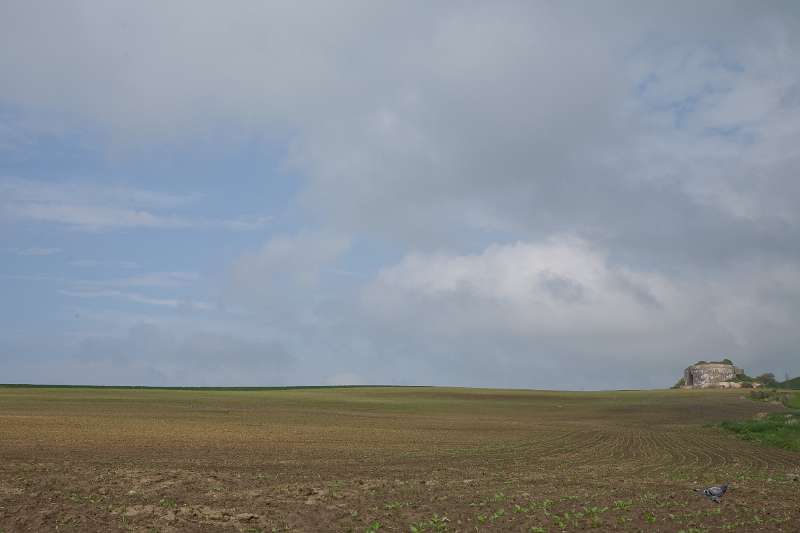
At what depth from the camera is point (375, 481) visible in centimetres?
2586

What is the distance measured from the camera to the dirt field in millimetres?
19078

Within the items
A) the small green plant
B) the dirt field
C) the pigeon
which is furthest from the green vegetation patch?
the small green plant

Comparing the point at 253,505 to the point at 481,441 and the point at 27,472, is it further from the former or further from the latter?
the point at 481,441

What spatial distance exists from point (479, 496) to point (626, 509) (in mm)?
4569

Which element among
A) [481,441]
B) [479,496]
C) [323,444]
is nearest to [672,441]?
[481,441]

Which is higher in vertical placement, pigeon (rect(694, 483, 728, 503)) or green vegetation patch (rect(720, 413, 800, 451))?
pigeon (rect(694, 483, 728, 503))

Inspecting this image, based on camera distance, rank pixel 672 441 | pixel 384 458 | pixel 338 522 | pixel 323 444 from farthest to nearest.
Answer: pixel 672 441 → pixel 323 444 → pixel 384 458 → pixel 338 522

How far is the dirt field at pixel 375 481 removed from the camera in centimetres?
1908

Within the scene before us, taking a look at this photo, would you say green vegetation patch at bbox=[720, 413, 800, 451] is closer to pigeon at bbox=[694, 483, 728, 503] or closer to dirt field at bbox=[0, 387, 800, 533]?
dirt field at bbox=[0, 387, 800, 533]

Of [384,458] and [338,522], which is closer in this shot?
[338,522]

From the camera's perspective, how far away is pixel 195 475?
25266 millimetres

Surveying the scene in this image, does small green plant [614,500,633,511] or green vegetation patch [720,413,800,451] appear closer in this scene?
small green plant [614,500,633,511]

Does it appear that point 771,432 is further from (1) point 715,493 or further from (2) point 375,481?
(2) point 375,481

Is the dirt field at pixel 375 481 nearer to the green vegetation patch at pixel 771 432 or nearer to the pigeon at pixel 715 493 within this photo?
the pigeon at pixel 715 493
